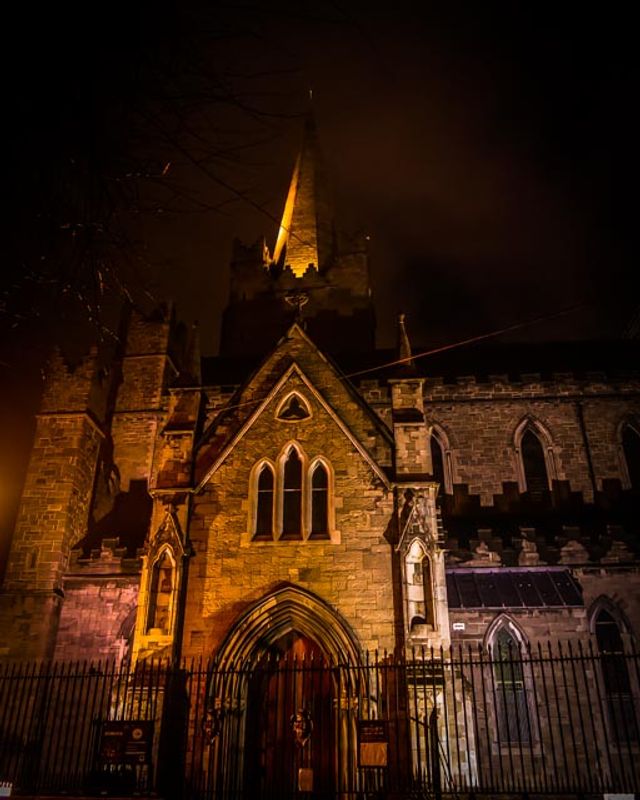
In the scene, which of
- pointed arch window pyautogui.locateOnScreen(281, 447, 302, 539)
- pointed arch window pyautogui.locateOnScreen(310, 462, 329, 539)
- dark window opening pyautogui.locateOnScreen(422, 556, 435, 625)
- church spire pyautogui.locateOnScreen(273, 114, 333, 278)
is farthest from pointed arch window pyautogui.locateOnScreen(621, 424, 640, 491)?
church spire pyautogui.locateOnScreen(273, 114, 333, 278)

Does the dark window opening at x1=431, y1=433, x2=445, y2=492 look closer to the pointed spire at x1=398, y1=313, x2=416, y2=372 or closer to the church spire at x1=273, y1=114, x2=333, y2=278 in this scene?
the pointed spire at x1=398, y1=313, x2=416, y2=372

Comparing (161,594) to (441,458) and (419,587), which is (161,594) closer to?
(419,587)

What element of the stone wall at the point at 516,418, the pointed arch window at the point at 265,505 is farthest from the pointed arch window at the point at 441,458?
the pointed arch window at the point at 265,505

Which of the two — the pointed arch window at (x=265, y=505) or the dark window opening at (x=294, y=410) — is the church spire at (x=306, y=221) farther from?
the pointed arch window at (x=265, y=505)

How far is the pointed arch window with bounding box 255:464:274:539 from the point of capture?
15.2 meters

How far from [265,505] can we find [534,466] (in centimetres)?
1004

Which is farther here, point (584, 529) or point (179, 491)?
point (584, 529)

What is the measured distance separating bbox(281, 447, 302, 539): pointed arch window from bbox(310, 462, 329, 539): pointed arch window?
312mm

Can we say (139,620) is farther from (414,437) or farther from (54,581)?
(414,437)

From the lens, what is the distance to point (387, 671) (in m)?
12.9

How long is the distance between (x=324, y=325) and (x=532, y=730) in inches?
681

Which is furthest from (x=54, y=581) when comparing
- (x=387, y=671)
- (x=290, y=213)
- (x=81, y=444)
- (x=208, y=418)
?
(x=290, y=213)

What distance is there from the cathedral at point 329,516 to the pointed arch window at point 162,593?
4 centimetres

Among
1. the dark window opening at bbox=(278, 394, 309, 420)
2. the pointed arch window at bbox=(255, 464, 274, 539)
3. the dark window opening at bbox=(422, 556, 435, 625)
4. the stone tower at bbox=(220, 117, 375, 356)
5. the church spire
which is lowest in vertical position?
the dark window opening at bbox=(422, 556, 435, 625)
